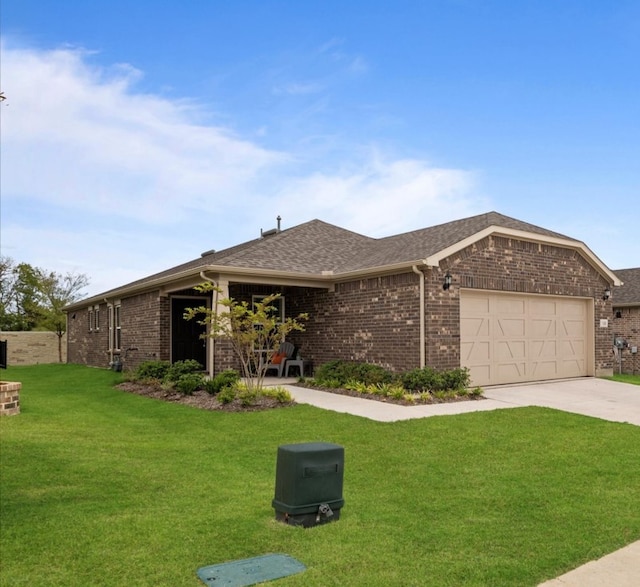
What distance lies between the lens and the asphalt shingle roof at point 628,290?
875 inches

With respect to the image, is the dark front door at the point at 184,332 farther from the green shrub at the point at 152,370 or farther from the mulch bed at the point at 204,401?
the mulch bed at the point at 204,401

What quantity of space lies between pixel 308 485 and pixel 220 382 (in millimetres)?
7412

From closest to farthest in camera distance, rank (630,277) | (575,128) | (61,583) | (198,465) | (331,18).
A: (61,583)
(198,465)
(331,18)
(575,128)
(630,277)

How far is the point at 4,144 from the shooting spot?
1071 cm

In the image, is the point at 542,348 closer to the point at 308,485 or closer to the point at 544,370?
the point at 544,370

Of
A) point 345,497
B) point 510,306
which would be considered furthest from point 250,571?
point 510,306

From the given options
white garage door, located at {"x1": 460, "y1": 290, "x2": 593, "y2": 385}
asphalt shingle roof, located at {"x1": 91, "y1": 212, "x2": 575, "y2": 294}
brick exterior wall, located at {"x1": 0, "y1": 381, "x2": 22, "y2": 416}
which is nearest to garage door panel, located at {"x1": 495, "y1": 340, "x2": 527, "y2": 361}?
white garage door, located at {"x1": 460, "y1": 290, "x2": 593, "y2": 385}

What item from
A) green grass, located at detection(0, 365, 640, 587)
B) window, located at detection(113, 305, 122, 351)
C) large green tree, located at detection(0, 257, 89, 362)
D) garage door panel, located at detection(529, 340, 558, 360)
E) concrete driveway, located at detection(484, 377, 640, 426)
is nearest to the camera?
green grass, located at detection(0, 365, 640, 587)

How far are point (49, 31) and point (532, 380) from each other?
13072 millimetres

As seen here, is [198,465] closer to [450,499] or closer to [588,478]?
[450,499]

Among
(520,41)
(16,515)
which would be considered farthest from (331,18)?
(16,515)

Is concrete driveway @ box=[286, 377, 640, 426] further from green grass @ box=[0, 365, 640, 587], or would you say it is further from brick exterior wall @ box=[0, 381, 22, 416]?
brick exterior wall @ box=[0, 381, 22, 416]

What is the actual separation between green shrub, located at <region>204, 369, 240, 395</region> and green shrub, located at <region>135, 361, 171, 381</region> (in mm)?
3055

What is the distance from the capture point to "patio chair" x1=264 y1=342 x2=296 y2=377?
16.0 m
